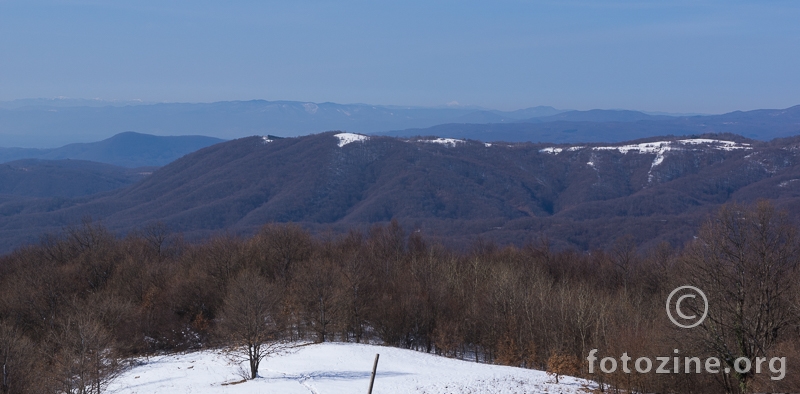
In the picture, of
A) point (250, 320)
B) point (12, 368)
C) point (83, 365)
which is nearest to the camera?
point (83, 365)

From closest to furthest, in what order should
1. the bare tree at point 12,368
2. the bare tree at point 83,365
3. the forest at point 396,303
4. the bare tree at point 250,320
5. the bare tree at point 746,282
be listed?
the bare tree at point 746,282 → the forest at point 396,303 → the bare tree at point 83,365 → the bare tree at point 12,368 → the bare tree at point 250,320

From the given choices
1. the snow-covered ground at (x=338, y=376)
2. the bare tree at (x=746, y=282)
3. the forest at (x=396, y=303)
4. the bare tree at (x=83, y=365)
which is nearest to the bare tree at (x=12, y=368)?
the forest at (x=396, y=303)

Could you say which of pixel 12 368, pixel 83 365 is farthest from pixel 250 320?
pixel 12 368

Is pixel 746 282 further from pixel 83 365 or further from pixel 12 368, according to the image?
pixel 12 368

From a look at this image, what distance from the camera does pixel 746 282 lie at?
2447 cm

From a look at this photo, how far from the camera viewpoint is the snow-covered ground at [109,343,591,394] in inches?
1150

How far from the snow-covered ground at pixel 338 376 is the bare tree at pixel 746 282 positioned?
265 inches

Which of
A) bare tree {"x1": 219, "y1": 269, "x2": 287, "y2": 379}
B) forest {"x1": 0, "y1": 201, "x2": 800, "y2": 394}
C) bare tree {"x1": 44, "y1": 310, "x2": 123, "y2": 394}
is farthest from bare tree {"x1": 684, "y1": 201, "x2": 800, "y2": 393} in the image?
bare tree {"x1": 44, "y1": 310, "x2": 123, "y2": 394}

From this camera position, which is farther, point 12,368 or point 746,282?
point 12,368

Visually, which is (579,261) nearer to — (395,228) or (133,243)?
(395,228)

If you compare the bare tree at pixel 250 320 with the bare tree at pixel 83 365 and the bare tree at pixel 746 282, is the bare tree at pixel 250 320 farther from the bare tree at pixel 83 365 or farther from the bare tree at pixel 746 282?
the bare tree at pixel 746 282

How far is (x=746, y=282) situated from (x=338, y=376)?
850 inches

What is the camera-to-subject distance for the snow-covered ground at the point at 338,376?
29206 mm

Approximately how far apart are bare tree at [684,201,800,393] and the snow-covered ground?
6.73 metres
